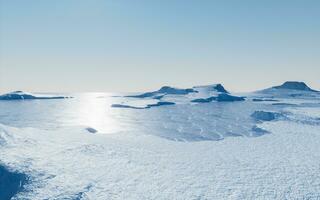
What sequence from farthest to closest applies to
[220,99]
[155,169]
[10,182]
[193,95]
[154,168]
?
[193,95] → [220,99] → [154,168] → [155,169] → [10,182]

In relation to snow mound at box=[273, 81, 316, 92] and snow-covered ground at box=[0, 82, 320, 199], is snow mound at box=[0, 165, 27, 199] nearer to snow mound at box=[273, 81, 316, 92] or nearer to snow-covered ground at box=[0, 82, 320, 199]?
snow-covered ground at box=[0, 82, 320, 199]

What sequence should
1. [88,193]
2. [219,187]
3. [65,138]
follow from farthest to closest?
[65,138] → [219,187] → [88,193]

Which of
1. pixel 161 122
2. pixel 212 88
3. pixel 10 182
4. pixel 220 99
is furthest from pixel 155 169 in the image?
pixel 212 88

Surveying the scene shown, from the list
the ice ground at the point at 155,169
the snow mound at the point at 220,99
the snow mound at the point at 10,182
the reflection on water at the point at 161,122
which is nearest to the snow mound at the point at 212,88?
the snow mound at the point at 220,99

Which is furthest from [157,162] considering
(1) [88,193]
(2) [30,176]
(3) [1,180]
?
(3) [1,180]

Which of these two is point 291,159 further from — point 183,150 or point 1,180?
point 1,180

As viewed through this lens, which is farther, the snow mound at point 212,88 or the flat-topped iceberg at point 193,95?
the snow mound at point 212,88

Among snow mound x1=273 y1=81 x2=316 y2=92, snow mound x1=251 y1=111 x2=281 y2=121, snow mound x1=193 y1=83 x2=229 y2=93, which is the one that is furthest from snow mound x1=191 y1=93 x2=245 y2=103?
snow mound x1=273 y1=81 x2=316 y2=92

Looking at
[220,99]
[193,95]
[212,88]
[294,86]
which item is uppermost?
[294,86]

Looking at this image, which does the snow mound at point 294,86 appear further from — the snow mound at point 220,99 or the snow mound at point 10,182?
the snow mound at point 10,182

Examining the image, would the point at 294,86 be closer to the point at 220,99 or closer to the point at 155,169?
the point at 220,99

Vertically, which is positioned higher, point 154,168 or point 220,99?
point 220,99
